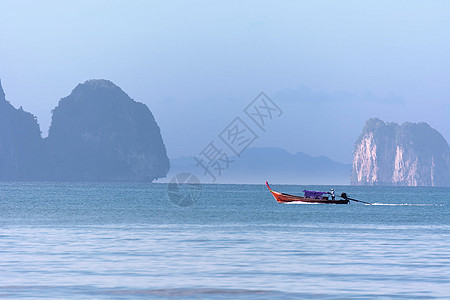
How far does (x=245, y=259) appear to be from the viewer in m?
36.2

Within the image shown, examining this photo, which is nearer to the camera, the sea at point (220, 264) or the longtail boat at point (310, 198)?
the sea at point (220, 264)

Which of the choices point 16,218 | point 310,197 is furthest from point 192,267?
point 310,197

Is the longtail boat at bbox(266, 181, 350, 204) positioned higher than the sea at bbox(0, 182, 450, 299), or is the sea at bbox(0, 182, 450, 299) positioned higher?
the longtail boat at bbox(266, 181, 350, 204)

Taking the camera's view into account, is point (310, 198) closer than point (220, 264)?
No

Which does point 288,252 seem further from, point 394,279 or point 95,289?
point 95,289

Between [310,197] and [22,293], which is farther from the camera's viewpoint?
[310,197]

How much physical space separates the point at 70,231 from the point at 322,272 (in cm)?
2859

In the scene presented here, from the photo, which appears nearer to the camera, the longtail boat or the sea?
the sea

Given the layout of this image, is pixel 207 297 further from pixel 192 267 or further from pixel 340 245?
pixel 340 245

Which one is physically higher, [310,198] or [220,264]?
[310,198]

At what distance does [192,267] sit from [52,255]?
7773 mm

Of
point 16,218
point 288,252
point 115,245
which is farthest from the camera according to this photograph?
point 16,218

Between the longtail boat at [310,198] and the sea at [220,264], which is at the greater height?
the longtail boat at [310,198]

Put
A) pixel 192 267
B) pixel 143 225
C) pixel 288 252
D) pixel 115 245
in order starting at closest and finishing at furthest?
pixel 192 267 < pixel 288 252 < pixel 115 245 < pixel 143 225
